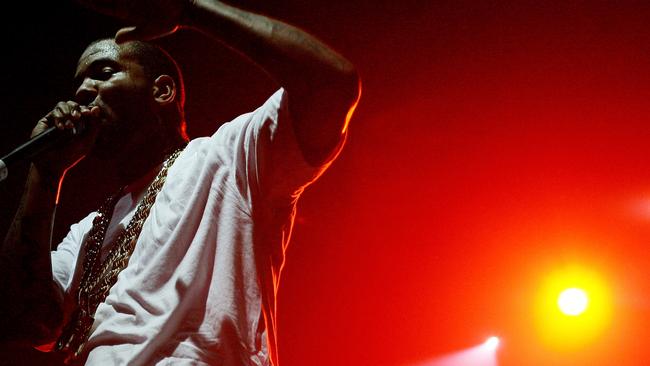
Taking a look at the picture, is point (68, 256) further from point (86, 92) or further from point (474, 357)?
point (474, 357)

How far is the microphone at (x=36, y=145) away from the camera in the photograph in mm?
1368

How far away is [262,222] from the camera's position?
4.14ft

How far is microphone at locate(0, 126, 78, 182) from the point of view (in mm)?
1368

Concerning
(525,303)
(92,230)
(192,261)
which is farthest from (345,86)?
(525,303)

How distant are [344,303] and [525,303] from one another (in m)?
1.41

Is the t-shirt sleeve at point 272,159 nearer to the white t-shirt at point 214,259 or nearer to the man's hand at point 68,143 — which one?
the white t-shirt at point 214,259

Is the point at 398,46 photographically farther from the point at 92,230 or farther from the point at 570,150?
the point at 92,230

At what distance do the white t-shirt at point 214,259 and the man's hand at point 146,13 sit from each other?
24 cm

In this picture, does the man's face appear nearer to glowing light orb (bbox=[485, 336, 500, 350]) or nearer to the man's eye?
the man's eye

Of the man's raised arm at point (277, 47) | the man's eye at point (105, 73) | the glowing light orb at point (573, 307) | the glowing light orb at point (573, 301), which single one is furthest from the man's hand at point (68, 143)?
the glowing light orb at point (573, 301)

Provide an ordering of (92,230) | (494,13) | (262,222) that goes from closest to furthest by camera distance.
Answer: (262,222), (92,230), (494,13)

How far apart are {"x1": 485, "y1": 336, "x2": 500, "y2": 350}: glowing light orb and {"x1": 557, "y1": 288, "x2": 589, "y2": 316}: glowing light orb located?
1.88ft

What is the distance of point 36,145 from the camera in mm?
1453

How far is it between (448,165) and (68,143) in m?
2.82
